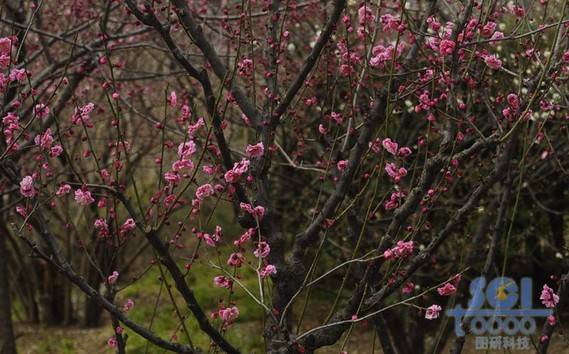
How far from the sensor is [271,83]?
4.13 meters

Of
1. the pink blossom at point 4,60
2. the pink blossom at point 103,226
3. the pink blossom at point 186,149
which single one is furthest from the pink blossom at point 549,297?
the pink blossom at point 4,60

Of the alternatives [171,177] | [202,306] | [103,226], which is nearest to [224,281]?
[171,177]

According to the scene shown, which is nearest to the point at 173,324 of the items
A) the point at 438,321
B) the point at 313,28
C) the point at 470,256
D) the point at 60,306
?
the point at 60,306

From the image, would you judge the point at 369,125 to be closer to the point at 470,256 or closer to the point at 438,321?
the point at 470,256

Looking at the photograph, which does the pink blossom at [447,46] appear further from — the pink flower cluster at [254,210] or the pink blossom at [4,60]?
the pink blossom at [4,60]

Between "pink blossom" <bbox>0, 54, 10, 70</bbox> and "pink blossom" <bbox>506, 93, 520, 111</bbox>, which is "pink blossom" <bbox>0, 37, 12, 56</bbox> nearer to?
"pink blossom" <bbox>0, 54, 10, 70</bbox>

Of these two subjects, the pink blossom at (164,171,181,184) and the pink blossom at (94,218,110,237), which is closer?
the pink blossom at (164,171,181,184)

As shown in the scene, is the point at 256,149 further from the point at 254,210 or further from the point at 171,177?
the point at 171,177

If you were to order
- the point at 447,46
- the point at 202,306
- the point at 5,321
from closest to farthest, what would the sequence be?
the point at 447,46 < the point at 5,321 < the point at 202,306

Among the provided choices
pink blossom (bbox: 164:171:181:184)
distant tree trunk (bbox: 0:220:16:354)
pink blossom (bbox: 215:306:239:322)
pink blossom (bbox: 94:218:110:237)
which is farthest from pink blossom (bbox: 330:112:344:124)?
distant tree trunk (bbox: 0:220:16:354)

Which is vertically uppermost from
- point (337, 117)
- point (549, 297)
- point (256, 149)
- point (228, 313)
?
point (337, 117)

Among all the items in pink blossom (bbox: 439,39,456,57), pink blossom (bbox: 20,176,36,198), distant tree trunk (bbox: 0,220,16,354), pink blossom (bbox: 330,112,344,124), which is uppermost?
distant tree trunk (bbox: 0,220,16,354)

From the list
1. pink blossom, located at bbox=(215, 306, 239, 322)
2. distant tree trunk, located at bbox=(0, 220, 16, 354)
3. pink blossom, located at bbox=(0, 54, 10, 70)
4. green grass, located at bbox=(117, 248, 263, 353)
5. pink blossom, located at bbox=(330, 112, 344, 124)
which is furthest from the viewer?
green grass, located at bbox=(117, 248, 263, 353)

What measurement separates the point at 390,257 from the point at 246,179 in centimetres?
85
